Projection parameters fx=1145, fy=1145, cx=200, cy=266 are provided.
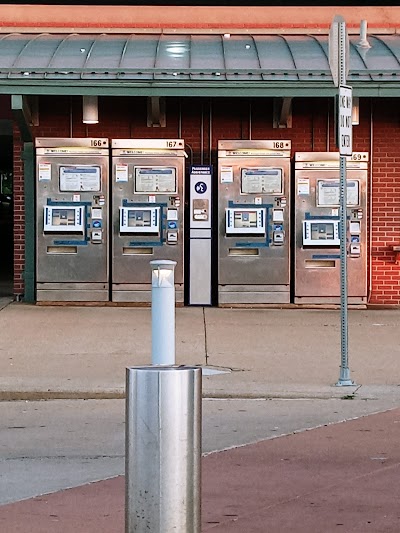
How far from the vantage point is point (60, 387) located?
1106 cm

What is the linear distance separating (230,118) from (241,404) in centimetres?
804

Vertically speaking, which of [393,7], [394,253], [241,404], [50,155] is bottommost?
[241,404]

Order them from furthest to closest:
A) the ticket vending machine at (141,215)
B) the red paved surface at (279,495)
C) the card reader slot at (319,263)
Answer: the card reader slot at (319,263) → the ticket vending machine at (141,215) → the red paved surface at (279,495)

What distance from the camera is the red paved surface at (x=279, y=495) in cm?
636

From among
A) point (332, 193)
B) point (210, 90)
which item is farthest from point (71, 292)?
point (332, 193)

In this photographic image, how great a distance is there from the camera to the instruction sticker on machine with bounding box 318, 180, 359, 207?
1711 centimetres

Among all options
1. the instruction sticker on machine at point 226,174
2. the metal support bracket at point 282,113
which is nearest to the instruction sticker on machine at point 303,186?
the instruction sticker on machine at point 226,174

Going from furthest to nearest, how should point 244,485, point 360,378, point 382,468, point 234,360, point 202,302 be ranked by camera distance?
point 202,302
point 234,360
point 360,378
point 382,468
point 244,485

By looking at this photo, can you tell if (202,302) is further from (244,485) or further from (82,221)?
(244,485)

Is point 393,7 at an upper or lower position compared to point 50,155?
upper

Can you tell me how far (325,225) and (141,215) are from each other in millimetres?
2760

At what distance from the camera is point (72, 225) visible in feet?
56.0

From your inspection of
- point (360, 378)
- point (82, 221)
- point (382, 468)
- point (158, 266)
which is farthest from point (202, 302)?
point (382, 468)

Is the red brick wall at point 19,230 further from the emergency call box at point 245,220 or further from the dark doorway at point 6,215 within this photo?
the emergency call box at point 245,220
